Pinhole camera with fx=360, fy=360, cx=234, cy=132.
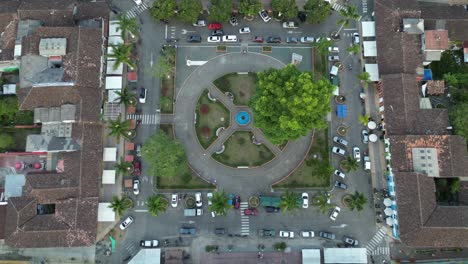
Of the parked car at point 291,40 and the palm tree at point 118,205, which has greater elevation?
the parked car at point 291,40

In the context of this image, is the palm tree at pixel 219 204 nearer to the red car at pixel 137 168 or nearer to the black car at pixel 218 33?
the red car at pixel 137 168

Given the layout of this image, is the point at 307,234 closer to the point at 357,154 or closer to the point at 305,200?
the point at 305,200

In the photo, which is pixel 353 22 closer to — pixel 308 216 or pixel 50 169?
pixel 308 216

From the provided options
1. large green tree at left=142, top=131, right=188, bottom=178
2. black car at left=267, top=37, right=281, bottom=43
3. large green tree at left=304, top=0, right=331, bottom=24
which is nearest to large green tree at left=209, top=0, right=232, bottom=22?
black car at left=267, top=37, right=281, bottom=43

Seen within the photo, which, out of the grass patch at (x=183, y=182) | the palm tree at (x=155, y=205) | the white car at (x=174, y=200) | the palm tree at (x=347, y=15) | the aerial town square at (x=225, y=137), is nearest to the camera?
the palm tree at (x=155, y=205)

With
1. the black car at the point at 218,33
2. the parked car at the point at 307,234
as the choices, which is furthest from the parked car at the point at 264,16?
the parked car at the point at 307,234

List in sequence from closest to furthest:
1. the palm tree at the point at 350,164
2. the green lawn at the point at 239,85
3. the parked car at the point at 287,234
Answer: the parked car at the point at 287,234, the palm tree at the point at 350,164, the green lawn at the point at 239,85
